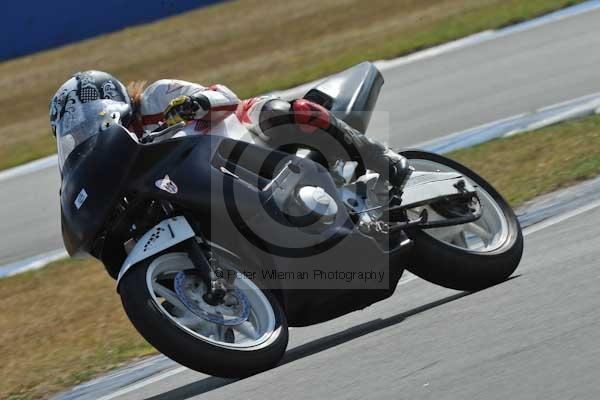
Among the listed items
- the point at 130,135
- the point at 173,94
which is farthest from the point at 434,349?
the point at 173,94

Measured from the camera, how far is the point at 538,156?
25.6 feet

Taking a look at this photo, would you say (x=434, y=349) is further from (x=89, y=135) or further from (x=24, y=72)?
(x=24, y=72)

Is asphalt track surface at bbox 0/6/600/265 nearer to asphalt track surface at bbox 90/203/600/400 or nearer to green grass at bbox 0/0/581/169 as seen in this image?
green grass at bbox 0/0/581/169

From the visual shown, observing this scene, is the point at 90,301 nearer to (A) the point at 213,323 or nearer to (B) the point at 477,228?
(B) the point at 477,228

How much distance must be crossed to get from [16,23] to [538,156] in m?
13.6

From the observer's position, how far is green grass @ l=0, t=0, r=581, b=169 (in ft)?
44.4

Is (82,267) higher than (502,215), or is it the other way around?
(502,215)

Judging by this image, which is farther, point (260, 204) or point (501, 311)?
point (260, 204)

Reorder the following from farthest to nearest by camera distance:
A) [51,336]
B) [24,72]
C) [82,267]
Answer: [24,72] → [82,267] → [51,336]

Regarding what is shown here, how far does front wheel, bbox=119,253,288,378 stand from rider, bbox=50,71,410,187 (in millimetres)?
706

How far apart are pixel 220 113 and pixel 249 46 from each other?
492 inches

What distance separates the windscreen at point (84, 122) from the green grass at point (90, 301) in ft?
4.32

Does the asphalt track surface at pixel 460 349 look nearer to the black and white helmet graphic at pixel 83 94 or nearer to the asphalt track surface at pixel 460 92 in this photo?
the black and white helmet graphic at pixel 83 94

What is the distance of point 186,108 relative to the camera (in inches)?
177
